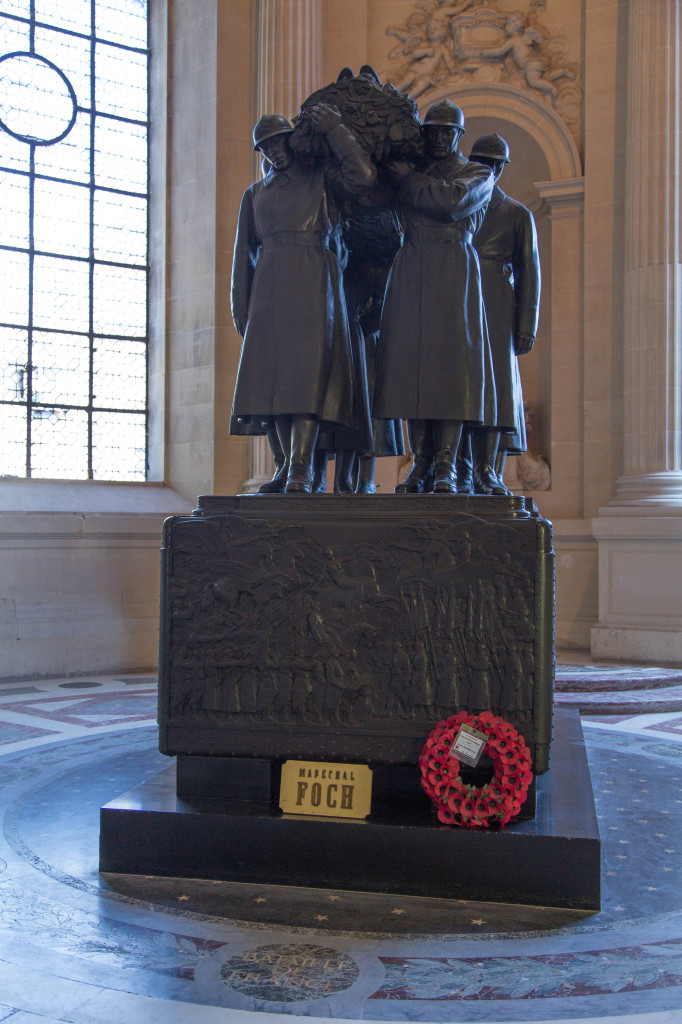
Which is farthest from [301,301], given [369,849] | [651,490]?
[651,490]

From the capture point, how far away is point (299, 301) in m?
4.78

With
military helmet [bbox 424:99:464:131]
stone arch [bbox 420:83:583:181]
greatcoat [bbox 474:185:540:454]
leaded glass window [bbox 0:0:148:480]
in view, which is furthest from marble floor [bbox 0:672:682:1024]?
stone arch [bbox 420:83:583:181]

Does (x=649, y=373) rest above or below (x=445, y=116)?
Result: below

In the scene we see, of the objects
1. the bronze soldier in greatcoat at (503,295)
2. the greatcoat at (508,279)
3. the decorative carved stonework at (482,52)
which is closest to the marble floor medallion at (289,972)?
the bronze soldier in greatcoat at (503,295)

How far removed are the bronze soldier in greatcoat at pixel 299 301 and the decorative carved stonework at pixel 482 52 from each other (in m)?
8.53

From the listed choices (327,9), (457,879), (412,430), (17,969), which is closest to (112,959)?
(17,969)

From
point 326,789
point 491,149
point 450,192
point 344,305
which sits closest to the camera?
point 326,789

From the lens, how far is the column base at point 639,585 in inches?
410

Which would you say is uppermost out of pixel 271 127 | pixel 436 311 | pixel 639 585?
pixel 271 127

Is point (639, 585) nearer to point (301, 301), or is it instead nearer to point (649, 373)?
point (649, 373)

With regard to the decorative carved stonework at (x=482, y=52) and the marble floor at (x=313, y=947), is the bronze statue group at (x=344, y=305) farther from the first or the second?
the decorative carved stonework at (x=482, y=52)

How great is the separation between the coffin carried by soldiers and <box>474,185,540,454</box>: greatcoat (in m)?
1.19

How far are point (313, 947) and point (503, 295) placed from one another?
3427 millimetres

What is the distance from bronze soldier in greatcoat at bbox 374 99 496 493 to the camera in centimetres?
474
